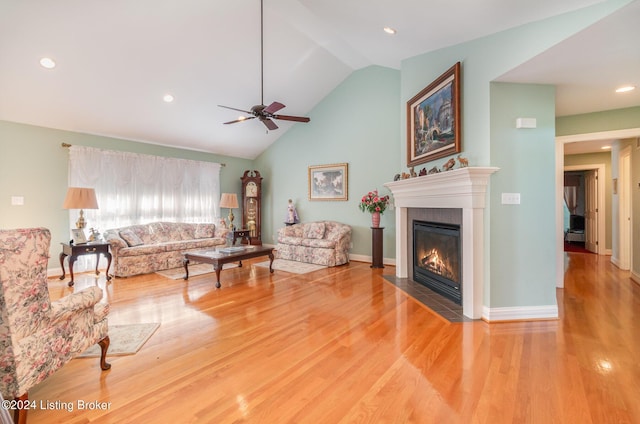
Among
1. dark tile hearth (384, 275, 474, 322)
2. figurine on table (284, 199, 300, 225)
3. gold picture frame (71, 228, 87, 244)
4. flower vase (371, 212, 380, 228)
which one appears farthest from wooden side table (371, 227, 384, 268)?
gold picture frame (71, 228, 87, 244)

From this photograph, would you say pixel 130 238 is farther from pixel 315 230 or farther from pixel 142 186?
pixel 315 230

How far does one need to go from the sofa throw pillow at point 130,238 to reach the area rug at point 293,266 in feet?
7.27

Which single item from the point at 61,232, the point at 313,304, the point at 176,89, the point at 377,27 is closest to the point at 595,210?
the point at 377,27

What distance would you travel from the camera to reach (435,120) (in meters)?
3.78

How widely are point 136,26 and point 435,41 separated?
3.87 metres

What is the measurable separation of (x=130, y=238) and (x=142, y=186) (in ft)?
4.55

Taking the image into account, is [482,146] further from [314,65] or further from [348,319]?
[314,65]

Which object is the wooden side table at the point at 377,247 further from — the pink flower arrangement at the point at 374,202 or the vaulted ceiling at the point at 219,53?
the vaulted ceiling at the point at 219,53

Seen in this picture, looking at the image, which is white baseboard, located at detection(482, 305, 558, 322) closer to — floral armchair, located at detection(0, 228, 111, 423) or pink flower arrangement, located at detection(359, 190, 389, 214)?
pink flower arrangement, located at detection(359, 190, 389, 214)

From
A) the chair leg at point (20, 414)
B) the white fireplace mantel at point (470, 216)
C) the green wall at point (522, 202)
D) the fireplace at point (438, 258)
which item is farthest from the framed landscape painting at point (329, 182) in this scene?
the chair leg at point (20, 414)

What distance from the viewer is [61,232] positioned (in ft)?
16.9

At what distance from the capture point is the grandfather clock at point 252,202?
307 inches

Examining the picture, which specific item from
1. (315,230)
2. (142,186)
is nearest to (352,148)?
(315,230)

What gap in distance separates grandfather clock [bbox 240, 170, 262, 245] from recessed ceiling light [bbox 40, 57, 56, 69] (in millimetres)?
4337
